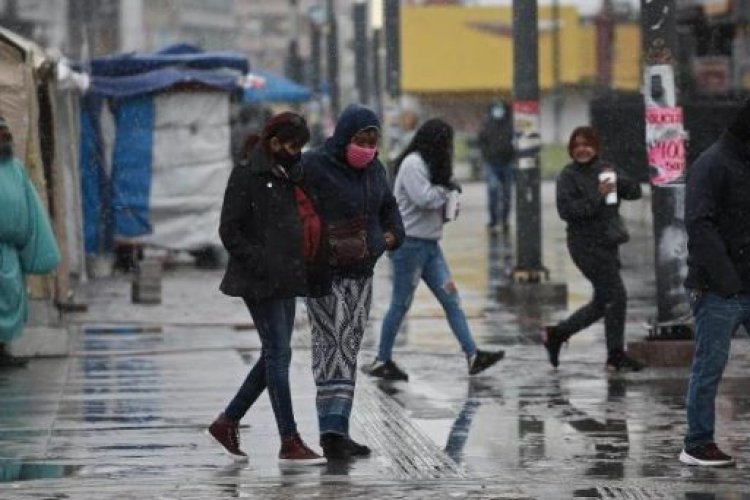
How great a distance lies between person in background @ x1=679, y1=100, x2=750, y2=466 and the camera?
10250 mm

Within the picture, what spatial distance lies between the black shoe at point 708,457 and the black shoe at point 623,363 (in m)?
3.97

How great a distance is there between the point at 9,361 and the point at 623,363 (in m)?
4.02

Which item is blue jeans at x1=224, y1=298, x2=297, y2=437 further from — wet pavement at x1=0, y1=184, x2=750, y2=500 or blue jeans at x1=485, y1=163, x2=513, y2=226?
blue jeans at x1=485, y1=163, x2=513, y2=226

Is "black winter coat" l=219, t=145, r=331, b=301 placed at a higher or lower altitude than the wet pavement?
higher

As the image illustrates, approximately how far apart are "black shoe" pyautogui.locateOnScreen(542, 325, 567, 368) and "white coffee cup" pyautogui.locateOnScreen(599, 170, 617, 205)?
984 millimetres

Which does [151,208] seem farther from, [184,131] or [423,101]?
[423,101]

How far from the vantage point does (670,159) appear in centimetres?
1483

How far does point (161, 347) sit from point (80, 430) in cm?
454

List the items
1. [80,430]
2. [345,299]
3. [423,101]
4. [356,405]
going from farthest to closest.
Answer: [423,101] < [356,405] < [80,430] < [345,299]

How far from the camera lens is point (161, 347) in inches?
647

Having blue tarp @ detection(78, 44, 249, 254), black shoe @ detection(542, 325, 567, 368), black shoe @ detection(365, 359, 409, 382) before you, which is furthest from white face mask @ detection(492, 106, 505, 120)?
black shoe @ detection(365, 359, 409, 382)

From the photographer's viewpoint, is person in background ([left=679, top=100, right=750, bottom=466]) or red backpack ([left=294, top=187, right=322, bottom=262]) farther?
red backpack ([left=294, top=187, right=322, bottom=262])

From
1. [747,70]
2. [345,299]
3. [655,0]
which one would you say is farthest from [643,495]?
[747,70]

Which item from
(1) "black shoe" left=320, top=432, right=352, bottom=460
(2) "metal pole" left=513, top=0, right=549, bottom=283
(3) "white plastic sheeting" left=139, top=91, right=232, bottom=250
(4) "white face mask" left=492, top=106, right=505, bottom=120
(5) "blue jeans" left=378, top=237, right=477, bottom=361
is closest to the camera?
(1) "black shoe" left=320, top=432, right=352, bottom=460
